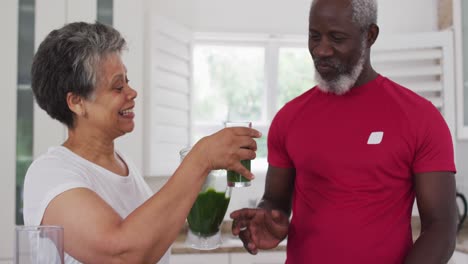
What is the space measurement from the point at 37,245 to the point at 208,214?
0.64 m

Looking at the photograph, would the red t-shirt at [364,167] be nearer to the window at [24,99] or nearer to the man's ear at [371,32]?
the man's ear at [371,32]

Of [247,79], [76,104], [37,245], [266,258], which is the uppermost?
[247,79]

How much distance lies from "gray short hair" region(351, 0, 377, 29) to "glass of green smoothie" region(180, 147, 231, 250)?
0.66 metres

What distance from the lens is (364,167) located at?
63.7 inches

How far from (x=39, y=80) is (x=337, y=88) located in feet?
2.86

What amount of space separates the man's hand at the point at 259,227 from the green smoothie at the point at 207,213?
0.47 ft

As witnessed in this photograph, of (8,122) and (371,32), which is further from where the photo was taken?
(8,122)

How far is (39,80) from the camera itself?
4.65ft

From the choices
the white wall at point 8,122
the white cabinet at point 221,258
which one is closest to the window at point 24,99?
the white wall at point 8,122

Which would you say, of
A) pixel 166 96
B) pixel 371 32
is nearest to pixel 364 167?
pixel 371 32

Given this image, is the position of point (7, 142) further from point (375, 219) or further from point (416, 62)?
point (416, 62)

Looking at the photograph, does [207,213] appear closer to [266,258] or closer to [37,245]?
[37,245]

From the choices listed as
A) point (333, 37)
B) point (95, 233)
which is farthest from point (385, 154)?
point (95, 233)

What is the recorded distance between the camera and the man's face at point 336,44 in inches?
64.4
